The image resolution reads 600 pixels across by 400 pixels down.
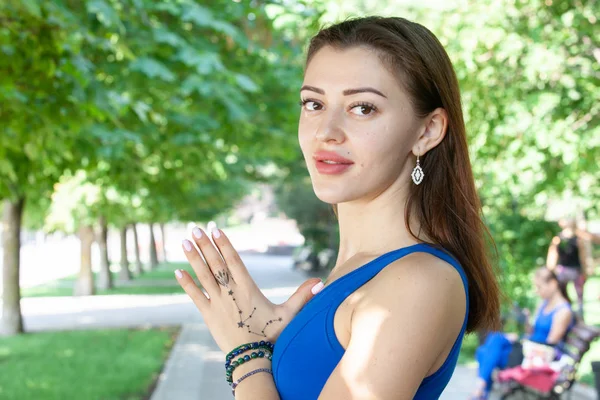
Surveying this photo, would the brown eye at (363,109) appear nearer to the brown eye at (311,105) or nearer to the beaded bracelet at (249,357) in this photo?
the brown eye at (311,105)

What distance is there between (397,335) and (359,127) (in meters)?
0.49

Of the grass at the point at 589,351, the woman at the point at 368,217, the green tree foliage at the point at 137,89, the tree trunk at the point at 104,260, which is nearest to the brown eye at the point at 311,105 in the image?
the woman at the point at 368,217

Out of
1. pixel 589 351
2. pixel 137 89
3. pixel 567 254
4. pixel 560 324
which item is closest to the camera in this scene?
pixel 560 324

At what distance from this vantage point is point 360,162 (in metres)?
1.82

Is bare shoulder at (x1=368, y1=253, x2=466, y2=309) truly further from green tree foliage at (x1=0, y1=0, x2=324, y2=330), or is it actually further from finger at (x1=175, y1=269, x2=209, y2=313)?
green tree foliage at (x1=0, y1=0, x2=324, y2=330)

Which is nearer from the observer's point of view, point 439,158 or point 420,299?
point 420,299

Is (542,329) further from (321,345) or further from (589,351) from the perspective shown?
(321,345)

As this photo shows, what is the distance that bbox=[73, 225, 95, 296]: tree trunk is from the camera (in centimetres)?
2328

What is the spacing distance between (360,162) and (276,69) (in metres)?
9.94

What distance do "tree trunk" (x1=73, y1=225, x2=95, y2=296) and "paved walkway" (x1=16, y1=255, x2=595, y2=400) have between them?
47cm

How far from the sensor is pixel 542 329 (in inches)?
324

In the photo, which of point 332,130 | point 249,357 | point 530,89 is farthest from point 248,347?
point 530,89

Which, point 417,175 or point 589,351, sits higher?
point 417,175

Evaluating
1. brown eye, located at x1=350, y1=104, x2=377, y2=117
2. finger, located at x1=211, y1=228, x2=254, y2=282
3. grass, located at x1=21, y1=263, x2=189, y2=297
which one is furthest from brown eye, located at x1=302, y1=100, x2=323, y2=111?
grass, located at x1=21, y1=263, x2=189, y2=297
